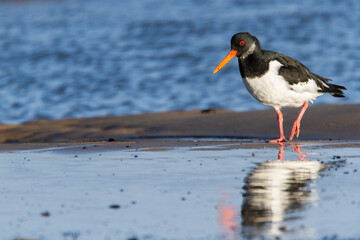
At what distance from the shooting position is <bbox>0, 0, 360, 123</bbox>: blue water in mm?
14969

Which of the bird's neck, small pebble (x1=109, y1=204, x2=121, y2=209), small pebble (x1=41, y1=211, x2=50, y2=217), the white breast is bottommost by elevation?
small pebble (x1=41, y1=211, x2=50, y2=217)

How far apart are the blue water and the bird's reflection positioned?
Answer: 779 cm

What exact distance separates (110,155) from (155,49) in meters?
13.7

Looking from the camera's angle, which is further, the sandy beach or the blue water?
the blue water

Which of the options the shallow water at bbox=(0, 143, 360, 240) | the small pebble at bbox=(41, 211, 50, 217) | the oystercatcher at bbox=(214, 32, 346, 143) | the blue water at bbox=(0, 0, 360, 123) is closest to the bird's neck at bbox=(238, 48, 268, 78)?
the oystercatcher at bbox=(214, 32, 346, 143)

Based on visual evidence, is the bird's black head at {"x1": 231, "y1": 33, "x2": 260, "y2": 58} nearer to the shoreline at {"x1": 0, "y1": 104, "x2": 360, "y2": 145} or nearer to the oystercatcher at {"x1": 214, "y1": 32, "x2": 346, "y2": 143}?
the oystercatcher at {"x1": 214, "y1": 32, "x2": 346, "y2": 143}

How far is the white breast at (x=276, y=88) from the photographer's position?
27.2 ft

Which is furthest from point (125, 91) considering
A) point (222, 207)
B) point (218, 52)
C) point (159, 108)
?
point (222, 207)

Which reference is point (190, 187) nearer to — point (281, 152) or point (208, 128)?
point (281, 152)

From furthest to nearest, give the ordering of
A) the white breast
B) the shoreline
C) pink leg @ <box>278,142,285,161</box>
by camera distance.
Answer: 1. the shoreline
2. the white breast
3. pink leg @ <box>278,142,285,161</box>

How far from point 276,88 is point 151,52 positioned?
12430mm

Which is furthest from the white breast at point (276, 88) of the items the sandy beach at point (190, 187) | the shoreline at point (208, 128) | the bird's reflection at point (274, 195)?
the bird's reflection at point (274, 195)

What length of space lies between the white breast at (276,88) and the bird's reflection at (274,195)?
157 centimetres

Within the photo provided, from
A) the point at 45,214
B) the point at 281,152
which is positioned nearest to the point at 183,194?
the point at 45,214
